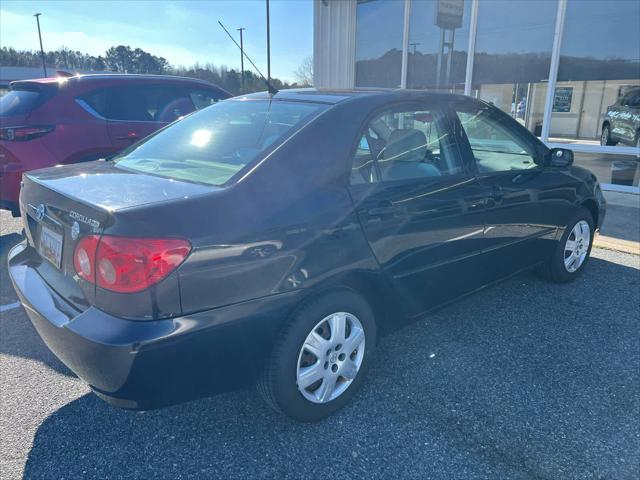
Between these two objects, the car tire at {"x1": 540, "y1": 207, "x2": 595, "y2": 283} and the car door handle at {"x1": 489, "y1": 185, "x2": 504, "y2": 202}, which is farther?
the car tire at {"x1": 540, "y1": 207, "x2": 595, "y2": 283}

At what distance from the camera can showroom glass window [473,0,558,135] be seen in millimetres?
7922

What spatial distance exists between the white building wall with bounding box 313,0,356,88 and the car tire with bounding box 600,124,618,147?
5071 millimetres

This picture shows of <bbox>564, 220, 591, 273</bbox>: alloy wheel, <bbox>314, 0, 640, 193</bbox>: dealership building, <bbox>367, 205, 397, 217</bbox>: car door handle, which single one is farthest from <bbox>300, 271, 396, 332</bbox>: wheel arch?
<bbox>314, 0, 640, 193</bbox>: dealership building

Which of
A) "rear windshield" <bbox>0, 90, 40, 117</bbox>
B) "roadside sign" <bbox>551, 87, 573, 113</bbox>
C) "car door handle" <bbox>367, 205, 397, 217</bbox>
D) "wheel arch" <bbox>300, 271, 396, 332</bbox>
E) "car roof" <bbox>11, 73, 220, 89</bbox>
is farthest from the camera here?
"roadside sign" <bbox>551, 87, 573, 113</bbox>

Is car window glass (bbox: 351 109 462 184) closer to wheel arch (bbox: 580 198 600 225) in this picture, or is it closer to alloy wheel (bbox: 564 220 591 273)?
alloy wheel (bbox: 564 220 591 273)

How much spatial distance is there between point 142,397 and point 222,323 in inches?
16.5

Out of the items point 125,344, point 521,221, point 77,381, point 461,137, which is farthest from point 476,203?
point 77,381

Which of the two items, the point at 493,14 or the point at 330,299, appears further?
the point at 493,14

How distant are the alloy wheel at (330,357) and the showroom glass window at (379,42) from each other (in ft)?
27.6

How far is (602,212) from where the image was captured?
14.0 ft

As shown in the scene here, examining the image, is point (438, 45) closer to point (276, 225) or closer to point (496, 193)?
point (496, 193)

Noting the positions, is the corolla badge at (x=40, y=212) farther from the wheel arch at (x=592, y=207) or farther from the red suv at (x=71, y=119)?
the wheel arch at (x=592, y=207)

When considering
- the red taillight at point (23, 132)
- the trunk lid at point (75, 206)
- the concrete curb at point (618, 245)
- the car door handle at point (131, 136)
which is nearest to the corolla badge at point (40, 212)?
the trunk lid at point (75, 206)

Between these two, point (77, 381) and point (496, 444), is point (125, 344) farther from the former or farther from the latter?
point (496, 444)
